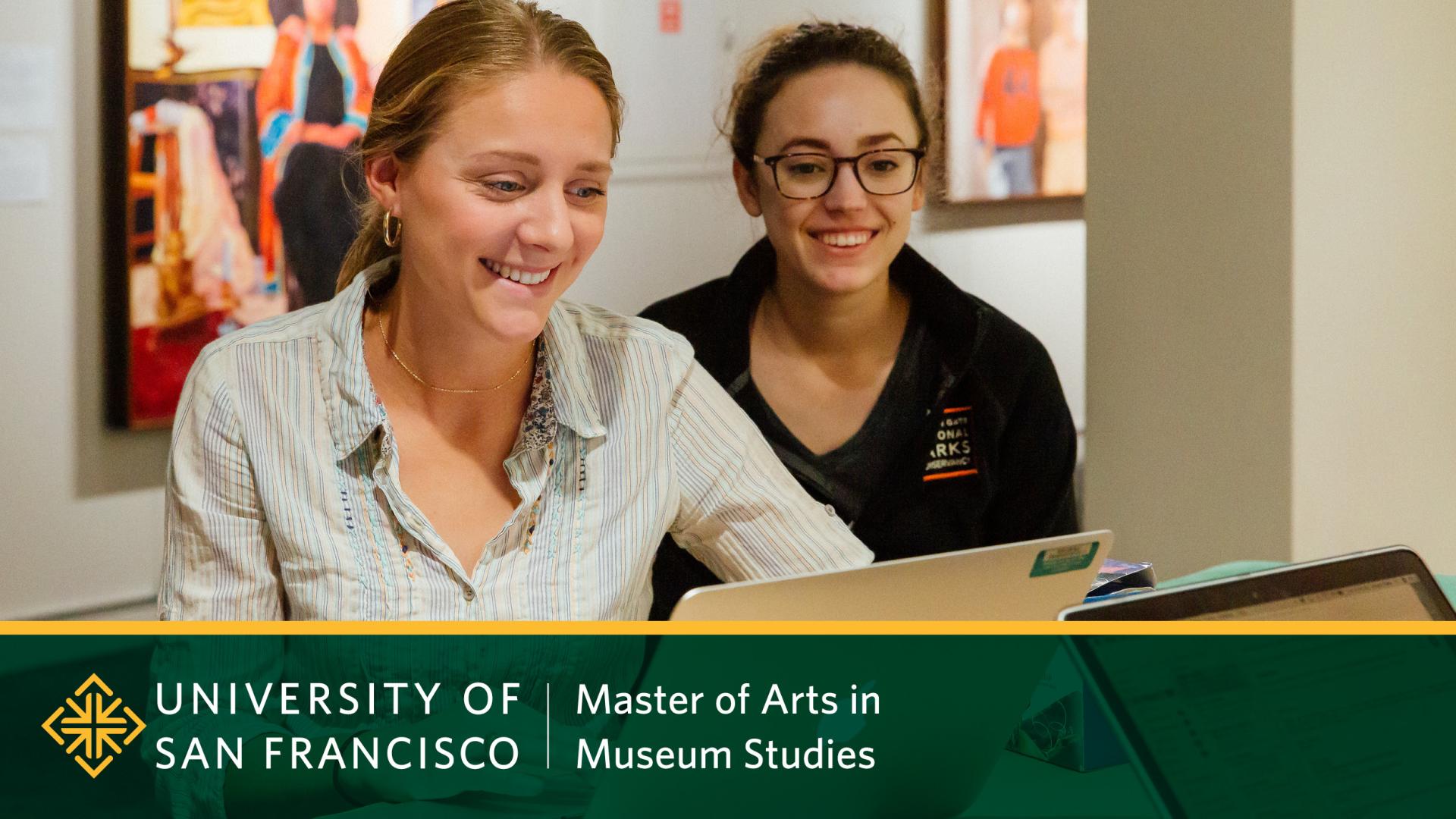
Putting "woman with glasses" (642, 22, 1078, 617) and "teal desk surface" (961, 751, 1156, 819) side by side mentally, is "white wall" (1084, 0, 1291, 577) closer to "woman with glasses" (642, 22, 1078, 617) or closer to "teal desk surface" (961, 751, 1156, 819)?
"woman with glasses" (642, 22, 1078, 617)

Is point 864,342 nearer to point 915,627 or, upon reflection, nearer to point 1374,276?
point 1374,276

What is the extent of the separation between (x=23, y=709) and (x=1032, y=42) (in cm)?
310

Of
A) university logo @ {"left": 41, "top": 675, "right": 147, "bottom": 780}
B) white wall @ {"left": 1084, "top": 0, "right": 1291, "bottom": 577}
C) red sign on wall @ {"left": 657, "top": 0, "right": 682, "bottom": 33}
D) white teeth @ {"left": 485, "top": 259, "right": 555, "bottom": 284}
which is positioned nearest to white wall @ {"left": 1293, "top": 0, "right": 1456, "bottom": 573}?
white wall @ {"left": 1084, "top": 0, "right": 1291, "bottom": 577}

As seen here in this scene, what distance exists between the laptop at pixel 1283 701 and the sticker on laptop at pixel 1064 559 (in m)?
0.18

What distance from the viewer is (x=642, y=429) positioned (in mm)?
1626

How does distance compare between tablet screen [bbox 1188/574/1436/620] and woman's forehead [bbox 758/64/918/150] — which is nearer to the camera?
tablet screen [bbox 1188/574/1436/620]

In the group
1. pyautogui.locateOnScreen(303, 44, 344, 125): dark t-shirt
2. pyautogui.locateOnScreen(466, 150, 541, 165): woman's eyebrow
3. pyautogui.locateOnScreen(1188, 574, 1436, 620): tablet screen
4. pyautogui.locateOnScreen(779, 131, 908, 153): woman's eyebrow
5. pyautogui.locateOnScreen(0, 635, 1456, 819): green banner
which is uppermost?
pyautogui.locateOnScreen(303, 44, 344, 125): dark t-shirt

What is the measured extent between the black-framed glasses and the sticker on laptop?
1.14m

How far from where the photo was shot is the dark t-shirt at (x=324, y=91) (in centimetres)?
280

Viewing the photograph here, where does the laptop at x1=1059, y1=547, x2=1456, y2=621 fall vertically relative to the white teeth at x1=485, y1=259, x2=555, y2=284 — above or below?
below

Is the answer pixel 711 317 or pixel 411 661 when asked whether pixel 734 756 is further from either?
pixel 711 317

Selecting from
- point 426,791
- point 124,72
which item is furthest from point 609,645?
point 124,72

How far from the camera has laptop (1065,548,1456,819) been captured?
82 cm

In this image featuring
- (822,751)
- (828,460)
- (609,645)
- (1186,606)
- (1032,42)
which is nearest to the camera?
(1186,606)
